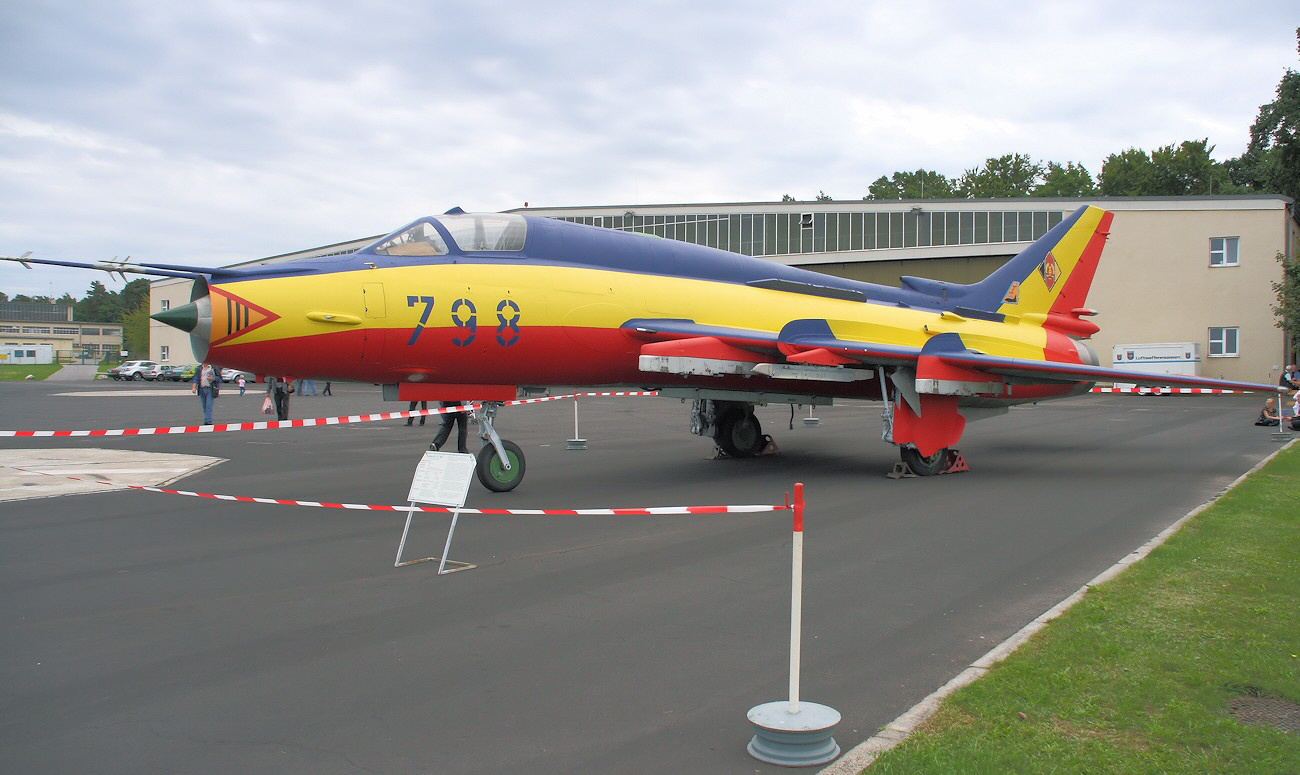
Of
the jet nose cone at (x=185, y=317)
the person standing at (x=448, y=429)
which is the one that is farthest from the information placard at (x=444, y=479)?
the person standing at (x=448, y=429)

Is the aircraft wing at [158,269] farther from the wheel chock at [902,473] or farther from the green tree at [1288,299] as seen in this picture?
the green tree at [1288,299]

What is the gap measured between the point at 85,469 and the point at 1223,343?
45061mm

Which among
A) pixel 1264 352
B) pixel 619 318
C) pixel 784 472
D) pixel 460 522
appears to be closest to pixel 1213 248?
pixel 1264 352

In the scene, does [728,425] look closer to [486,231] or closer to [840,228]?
[486,231]

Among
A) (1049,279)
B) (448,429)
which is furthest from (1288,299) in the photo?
(448,429)

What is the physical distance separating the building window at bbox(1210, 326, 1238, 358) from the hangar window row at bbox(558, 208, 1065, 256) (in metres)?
10.1

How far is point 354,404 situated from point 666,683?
3301 cm

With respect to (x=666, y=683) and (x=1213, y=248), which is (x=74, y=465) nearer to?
(x=666, y=683)

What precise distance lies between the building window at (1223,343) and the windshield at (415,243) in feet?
138

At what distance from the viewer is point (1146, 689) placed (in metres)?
4.52

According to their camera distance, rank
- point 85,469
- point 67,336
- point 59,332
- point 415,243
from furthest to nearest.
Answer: point 59,332, point 67,336, point 85,469, point 415,243

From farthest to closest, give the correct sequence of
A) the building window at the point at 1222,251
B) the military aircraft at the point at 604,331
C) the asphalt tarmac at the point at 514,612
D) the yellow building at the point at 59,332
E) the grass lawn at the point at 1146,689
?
the yellow building at the point at 59,332 → the building window at the point at 1222,251 → the military aircraft at the point at 604,331 → the asphalt tarmac at the point at 514,612 → the grass lawn at the point at 1146,689

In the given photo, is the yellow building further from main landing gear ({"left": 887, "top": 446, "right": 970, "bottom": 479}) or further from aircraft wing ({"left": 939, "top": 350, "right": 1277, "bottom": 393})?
aircraft wing ({"left": 939, "top": 350, "right": 1277, "bottom": 393})

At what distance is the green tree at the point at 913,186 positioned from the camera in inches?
4281
